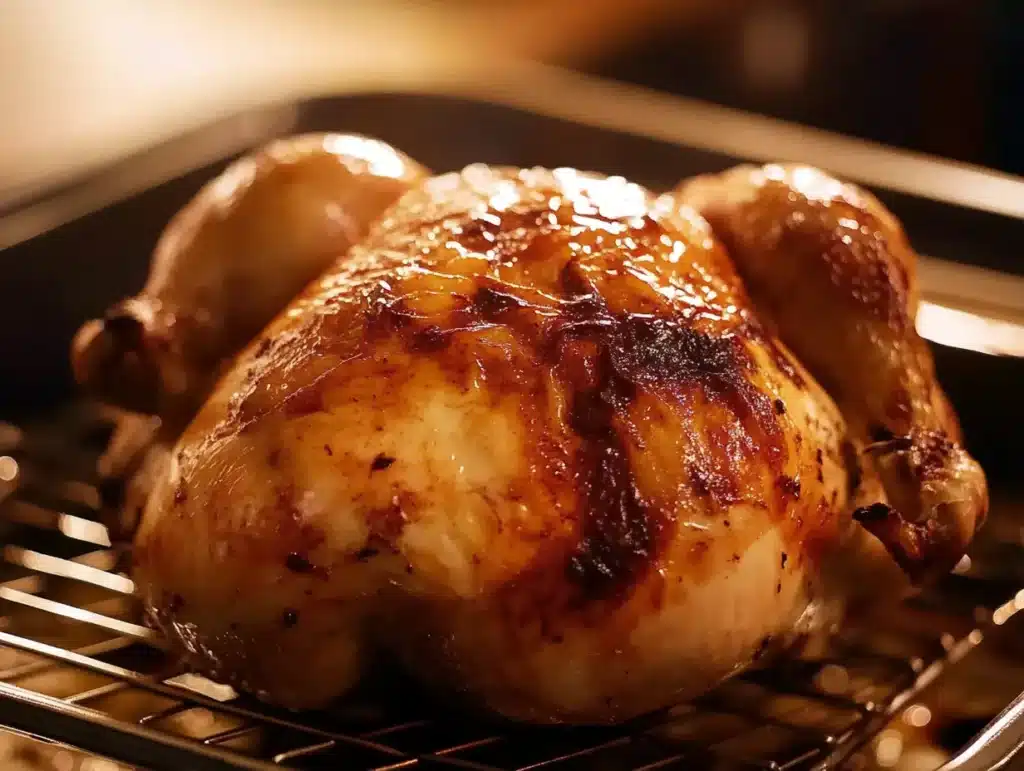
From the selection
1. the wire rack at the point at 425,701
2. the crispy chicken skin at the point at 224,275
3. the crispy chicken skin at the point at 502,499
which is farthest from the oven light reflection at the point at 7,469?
the crispy chicken skin at the point at 502,499

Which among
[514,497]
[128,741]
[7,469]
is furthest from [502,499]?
[7,469]

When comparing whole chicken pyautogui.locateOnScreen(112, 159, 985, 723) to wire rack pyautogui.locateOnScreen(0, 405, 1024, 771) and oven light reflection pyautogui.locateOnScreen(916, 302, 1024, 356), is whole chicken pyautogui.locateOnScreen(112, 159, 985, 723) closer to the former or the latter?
wire rack pyautogui.locateOnScreen(0, 405, 1024, 771)

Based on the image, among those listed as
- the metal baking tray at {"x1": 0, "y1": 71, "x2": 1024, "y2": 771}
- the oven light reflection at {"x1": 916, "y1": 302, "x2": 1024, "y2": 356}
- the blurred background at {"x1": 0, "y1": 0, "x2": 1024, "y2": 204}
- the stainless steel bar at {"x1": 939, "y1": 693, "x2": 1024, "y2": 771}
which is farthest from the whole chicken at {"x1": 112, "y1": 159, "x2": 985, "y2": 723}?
the blurred background at {"x1": 0, "y1": 0, "x2": 1024, "y2": 204}

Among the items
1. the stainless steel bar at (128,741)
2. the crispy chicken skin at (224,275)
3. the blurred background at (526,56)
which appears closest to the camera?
the stainless steel bar at (128,741)

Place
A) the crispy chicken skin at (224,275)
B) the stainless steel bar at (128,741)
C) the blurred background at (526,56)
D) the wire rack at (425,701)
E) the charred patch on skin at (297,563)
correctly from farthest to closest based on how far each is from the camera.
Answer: the blurred background at (526,56) → the crispy chicken skin at (224,275) → the wire rack at (425,701) → the charred patch on skin at (297,563) → the stainless steel bar at (128,741)

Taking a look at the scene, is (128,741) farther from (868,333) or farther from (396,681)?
(868,333)

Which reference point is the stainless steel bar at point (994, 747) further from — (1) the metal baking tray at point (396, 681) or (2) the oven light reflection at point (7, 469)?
(2) the oven light reflection at point (7, 469)

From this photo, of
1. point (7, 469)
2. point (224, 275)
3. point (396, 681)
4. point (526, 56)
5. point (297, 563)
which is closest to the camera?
point (297, 563)

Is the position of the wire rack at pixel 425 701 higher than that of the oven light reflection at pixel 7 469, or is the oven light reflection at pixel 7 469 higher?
the oven light reflection at pixel 7 469
